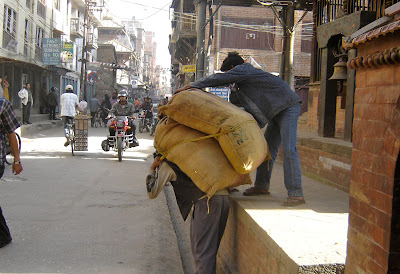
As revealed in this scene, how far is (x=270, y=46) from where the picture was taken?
26375mm

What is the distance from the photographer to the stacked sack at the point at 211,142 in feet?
11.6

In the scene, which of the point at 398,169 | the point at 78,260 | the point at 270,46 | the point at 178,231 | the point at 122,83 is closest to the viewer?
the point at 398,169

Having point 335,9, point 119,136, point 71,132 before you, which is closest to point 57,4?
point 71,132

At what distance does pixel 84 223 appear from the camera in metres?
5.58

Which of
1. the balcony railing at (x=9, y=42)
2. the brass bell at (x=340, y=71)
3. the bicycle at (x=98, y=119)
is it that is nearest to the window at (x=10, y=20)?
the balcony railing at (x=9, y=42)

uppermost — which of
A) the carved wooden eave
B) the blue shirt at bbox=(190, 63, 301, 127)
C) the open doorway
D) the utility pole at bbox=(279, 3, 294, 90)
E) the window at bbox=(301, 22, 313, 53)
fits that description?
the window at bbox=(301, 22, 313, 53)

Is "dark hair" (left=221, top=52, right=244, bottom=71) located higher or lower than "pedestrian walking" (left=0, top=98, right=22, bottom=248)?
higher

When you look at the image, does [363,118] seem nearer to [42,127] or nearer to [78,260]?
[78,260]

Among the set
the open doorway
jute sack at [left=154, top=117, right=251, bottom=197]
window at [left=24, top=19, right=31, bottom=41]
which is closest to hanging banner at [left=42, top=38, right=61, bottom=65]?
window at [left=24, top=19, right=31, bottom=41]

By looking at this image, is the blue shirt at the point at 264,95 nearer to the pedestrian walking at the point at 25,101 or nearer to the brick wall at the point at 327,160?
the brick wall at the point at 327,160

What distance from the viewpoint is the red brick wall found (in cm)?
205

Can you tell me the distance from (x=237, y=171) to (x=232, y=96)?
1177mm

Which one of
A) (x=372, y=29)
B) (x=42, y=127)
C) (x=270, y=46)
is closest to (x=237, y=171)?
(x=372, y=29)

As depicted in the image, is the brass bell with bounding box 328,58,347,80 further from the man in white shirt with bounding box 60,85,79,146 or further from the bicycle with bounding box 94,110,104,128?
the bicycle with bounding box 94,110,104,128
